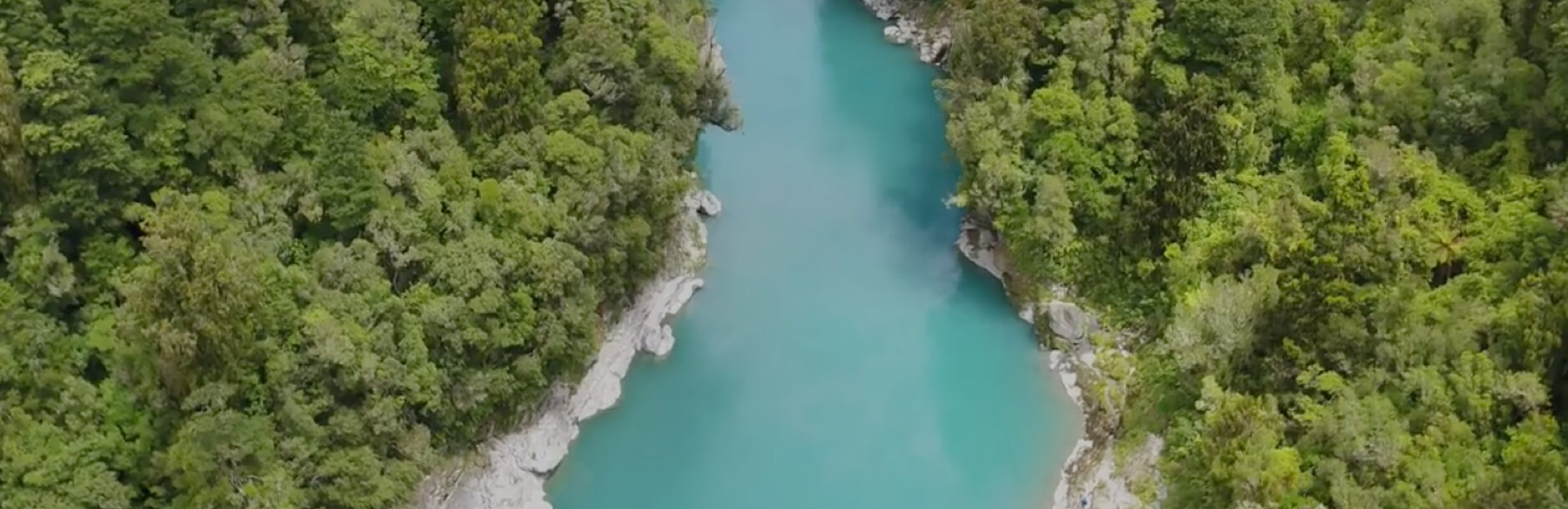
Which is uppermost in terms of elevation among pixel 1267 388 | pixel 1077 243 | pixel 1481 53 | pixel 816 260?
pixel 1481 53

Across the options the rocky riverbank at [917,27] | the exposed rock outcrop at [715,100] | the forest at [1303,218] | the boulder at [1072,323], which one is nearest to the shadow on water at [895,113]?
the rocky riverbank at [917,27]

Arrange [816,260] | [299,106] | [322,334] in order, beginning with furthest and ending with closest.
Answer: [816,260] < [299,106] < [322,334]

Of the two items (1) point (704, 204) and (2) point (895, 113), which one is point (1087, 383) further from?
(2) point (895, 113)

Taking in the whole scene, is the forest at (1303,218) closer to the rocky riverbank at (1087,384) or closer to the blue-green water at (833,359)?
the rocky riverbank at (1087,384)

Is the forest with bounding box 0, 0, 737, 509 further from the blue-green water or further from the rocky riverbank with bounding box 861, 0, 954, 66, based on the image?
the rocky riverbank with bounding box 861, 0, 954, 66

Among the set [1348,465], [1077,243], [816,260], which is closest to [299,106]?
[816,260]

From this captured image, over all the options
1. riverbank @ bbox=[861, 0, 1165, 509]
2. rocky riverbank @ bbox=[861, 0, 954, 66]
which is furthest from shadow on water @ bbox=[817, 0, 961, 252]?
riverbank @ bbox=[861, 0, 1165, 509]

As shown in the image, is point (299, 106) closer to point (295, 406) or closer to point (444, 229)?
point (444, 229)
